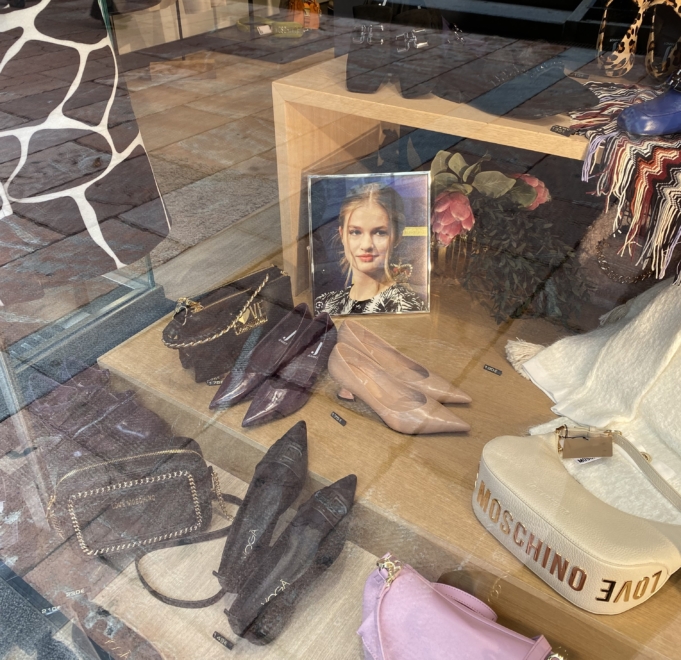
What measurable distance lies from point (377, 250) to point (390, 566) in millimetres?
496

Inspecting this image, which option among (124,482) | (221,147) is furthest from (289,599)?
(221,147)

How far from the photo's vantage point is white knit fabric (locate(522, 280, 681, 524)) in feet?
1.85

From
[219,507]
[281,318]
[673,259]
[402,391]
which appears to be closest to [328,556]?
[219,507]

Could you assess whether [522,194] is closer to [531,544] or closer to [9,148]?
[531,544]

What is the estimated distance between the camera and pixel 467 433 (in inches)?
26.5

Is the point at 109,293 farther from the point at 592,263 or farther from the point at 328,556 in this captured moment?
the point at 592,263

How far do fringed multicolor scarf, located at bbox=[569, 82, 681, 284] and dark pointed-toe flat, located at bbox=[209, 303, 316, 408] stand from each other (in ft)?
1.32

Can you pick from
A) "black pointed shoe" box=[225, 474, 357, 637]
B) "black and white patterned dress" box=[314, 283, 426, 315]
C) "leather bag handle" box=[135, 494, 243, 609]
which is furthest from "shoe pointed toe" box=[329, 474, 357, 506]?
"black and white patterned dress" box=[314, 283, 426, 315]

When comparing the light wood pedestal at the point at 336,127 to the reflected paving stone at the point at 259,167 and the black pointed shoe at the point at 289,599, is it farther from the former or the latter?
the black pointed shoe at the point at 289,599

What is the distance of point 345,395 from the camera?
75cm

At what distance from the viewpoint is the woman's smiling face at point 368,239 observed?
912mm

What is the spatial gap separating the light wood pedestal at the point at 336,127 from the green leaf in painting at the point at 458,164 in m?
0.04

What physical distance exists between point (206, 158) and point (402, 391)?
2.38 ft

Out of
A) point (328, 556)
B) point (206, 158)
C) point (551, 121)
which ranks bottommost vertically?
point (328, 556)
